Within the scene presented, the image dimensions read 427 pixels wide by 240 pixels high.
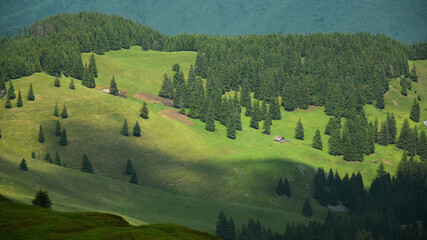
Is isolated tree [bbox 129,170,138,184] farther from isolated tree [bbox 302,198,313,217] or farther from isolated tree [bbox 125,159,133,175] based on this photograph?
isolated tree [bbox 302,198,313,217]

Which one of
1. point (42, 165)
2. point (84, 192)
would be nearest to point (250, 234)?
point (84, 192)

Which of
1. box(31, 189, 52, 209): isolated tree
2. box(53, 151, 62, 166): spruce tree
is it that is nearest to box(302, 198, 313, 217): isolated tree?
box(53, 151, 62, 166): spruce tree

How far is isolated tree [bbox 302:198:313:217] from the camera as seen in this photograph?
193 meters

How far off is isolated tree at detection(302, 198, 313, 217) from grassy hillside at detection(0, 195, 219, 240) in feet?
424

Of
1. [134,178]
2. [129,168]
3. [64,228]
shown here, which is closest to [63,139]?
[129,168]

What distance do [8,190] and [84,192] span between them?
35.6 m

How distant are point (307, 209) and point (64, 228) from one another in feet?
470

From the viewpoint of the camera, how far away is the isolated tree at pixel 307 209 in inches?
7589

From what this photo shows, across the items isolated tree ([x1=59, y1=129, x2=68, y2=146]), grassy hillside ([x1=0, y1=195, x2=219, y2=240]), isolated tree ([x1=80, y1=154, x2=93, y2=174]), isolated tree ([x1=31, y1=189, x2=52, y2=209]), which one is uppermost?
isolated tree ([x1=59, y1=129, x2=68, y2=146])

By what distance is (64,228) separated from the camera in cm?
6197

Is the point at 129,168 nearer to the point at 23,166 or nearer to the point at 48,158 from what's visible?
the point at 48,158

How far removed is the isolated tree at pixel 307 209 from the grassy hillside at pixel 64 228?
129 metres

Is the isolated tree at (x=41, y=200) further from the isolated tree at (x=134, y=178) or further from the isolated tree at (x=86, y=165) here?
the isolated tree at (x=134, y=178)

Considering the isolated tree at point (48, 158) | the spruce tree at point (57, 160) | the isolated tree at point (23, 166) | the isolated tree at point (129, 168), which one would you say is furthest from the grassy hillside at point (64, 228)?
the isolated tree at point (129, 168)
